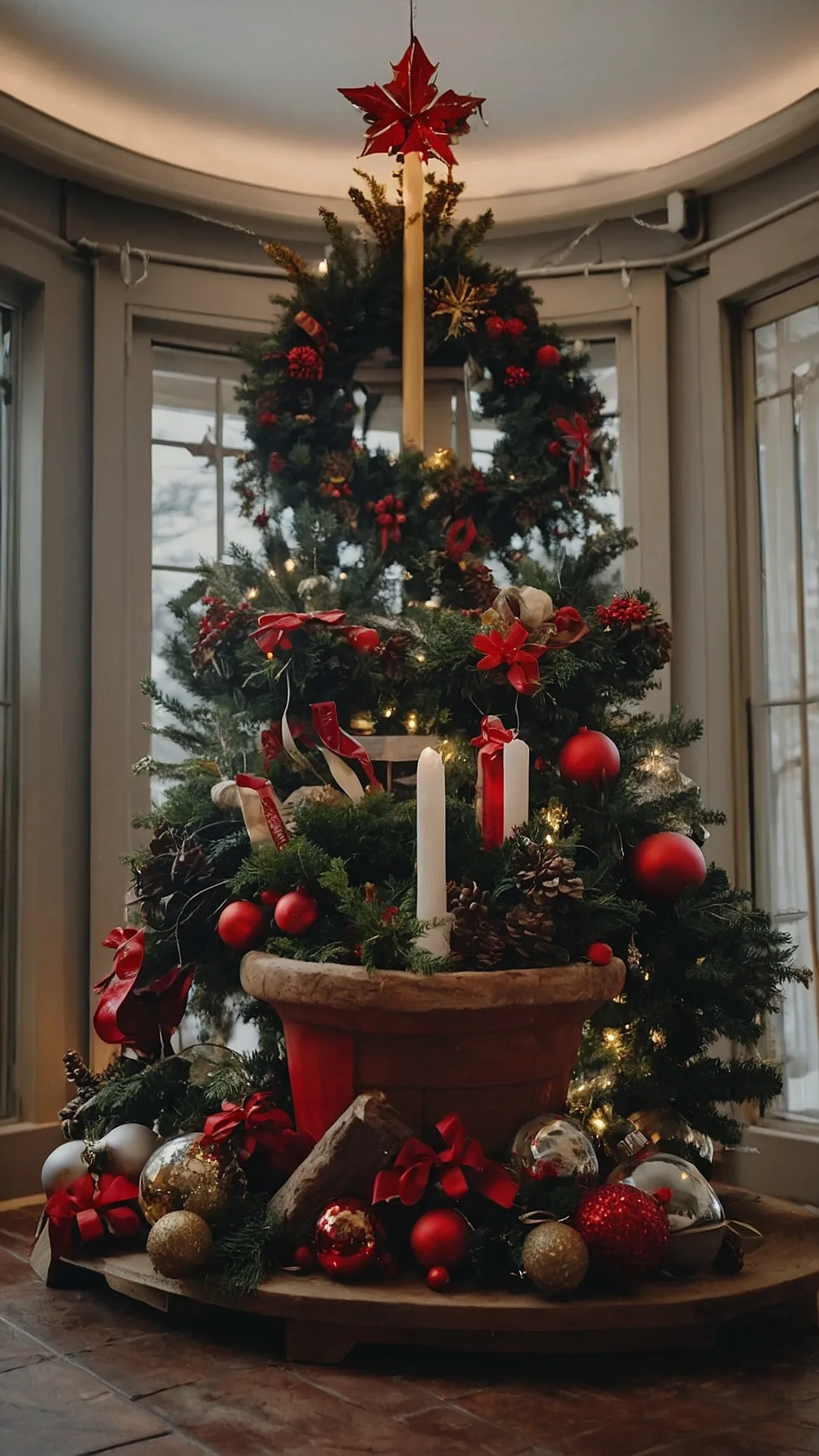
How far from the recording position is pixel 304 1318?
171cm

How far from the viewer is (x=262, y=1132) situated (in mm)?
1936

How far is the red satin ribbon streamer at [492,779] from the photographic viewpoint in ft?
6.82

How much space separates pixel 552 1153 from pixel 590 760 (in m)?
0.63

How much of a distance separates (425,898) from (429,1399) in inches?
24.5

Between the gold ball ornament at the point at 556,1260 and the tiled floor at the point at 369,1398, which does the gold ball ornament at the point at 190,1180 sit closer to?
the tiled floor at the point at 369,1398

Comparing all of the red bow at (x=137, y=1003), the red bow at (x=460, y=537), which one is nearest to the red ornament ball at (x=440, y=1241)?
the red bow at (x=137, y=1003)

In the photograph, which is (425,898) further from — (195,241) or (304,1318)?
(195,241)

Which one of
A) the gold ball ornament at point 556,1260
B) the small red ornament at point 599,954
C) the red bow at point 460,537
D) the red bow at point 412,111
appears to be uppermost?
the red bow at point 412,111

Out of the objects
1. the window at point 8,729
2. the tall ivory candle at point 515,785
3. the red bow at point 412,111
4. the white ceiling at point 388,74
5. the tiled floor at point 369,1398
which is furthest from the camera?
the window at point 8,729

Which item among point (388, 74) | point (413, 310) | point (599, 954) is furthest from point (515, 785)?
point (388, 74)

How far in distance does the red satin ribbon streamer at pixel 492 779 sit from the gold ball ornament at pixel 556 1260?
0.59m

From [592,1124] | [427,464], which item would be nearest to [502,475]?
[427,464]

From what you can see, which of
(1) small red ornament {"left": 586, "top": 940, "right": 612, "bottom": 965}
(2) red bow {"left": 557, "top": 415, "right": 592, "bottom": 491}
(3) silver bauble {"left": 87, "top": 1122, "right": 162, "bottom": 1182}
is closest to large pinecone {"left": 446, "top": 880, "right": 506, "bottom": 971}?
(1) small red ornament {"left": 586, "top": 940, "right": 612, "bottom": 965}

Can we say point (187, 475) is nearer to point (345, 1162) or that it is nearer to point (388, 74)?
point (388, 74)
